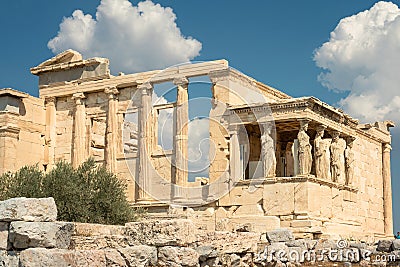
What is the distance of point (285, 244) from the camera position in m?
11.5

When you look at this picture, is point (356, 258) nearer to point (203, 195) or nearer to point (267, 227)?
point (267, 227)

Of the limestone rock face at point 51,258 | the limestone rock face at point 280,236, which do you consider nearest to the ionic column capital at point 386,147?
the limestone rock face at point 280,236

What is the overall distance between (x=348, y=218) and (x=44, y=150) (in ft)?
32.6

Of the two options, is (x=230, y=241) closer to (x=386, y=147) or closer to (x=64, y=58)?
(x=64, y=58)

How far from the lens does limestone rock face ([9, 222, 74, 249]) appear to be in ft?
22.9

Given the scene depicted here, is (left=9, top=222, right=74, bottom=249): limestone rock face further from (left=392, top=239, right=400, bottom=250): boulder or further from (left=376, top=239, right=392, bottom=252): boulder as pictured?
(left=376, top=239, right=392, bottom=252): boulder

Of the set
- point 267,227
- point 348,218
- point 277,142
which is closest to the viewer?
point 267,227

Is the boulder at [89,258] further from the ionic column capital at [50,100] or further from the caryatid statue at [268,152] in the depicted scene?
the ionic column capital at [50,100]

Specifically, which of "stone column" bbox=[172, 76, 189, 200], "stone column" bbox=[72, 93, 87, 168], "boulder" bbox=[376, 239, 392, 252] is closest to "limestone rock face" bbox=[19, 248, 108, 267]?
"boulder" bbox=[376, 239, 392, 252]

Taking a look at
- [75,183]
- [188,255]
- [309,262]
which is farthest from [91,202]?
[188,255]

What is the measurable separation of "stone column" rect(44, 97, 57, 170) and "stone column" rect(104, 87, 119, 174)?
7.19 ft

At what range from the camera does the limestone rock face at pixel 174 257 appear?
8.12m

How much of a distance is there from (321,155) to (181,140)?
398 cm

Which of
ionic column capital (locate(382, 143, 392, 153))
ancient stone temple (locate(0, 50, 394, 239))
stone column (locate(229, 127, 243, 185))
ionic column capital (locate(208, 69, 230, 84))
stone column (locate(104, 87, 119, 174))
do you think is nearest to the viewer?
ancient stone temple (locate(0, 50, 394, 239))
